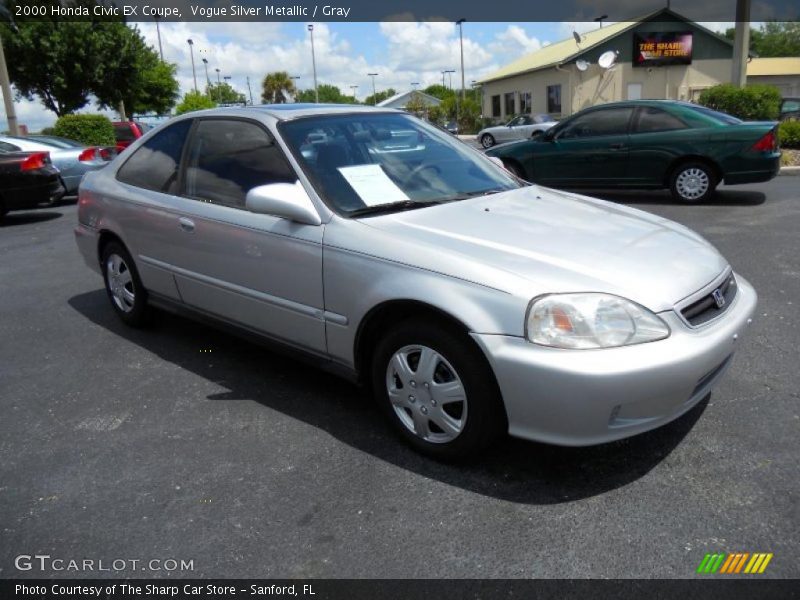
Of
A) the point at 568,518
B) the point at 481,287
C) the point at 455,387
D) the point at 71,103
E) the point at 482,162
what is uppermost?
the point at 71,103

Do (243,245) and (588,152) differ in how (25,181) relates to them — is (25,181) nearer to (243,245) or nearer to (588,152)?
(243,245)

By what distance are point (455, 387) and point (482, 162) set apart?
6.13 feet

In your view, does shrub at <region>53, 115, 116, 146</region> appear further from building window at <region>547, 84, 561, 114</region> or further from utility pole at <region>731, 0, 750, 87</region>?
building window at <region>547, 84, 561, 114</region>

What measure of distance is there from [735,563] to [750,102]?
60.3 ft

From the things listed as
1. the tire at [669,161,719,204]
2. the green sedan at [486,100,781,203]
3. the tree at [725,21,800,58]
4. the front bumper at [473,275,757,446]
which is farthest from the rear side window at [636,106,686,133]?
the tree at [725,21,800,58]

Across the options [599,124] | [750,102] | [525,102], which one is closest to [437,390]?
[599,124]

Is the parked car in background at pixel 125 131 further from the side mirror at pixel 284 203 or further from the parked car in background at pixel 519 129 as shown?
the side mirror at pixel 284 203

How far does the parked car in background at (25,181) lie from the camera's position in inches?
401

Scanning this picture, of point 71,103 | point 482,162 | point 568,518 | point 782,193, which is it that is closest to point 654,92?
point 782,193

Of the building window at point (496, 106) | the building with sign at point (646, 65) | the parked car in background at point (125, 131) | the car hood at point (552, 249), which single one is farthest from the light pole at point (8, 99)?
the building window at point (496, 106)

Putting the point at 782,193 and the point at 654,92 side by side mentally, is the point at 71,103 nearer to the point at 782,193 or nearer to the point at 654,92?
the point at 654,92

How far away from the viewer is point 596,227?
315cm

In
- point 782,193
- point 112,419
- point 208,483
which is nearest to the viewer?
point 208,483

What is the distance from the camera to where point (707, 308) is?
2.78 meters
